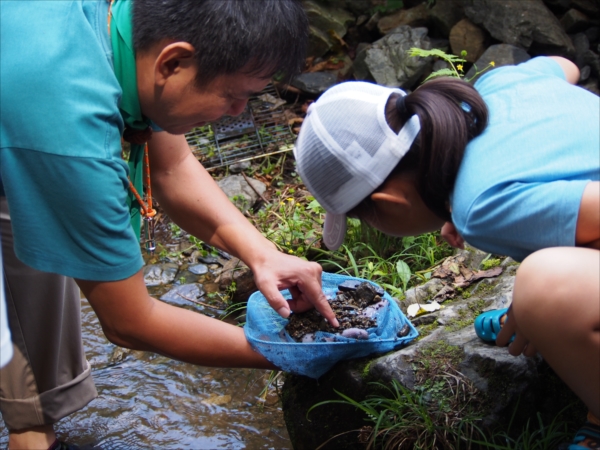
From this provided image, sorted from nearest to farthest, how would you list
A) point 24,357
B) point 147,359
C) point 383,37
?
1. point 24,357
2. point 147,359
3. point 383,37

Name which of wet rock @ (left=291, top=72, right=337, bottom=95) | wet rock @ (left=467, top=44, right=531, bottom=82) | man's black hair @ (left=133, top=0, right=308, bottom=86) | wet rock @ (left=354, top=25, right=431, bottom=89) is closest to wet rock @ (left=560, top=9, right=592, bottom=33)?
wet rock @ (left=467, top=44, right=531, bottom=82)

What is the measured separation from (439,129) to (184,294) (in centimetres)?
241

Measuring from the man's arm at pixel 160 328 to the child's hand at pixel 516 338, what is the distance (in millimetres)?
749

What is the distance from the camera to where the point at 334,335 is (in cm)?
222

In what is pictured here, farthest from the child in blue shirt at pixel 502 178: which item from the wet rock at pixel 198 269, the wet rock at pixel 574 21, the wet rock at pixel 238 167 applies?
the wet rock at pixel 574 21

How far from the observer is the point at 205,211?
2.46 meters

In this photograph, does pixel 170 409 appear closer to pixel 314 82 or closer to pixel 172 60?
pixel 172 60

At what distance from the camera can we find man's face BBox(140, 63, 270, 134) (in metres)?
1.81

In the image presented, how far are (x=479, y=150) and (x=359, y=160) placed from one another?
1.09ft

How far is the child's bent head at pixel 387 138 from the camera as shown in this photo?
1.88 metres

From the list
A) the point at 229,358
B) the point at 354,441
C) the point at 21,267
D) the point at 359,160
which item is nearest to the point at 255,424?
the point at 354,441

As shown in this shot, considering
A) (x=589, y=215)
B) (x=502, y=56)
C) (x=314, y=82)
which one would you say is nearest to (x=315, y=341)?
(x=589, y=215)

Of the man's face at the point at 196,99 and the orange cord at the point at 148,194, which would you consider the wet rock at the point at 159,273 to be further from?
the man's face at the point at 196,99

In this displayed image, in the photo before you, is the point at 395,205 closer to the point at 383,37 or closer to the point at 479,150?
the point at 479,150
